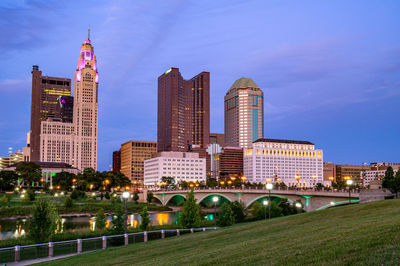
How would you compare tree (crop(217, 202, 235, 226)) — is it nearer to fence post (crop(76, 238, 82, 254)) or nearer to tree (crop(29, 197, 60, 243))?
tree (crop(29, 197, 60, 243))

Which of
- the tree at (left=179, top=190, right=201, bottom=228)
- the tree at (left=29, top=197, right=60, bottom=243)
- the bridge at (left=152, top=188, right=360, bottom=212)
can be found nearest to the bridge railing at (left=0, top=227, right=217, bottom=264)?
the tree at (left=29, top=197, right=60, bottom=243)

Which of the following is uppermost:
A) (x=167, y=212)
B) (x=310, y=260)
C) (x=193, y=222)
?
(x=310, y=260)

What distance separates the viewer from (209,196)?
4889 inches

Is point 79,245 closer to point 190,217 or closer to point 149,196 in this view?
point 190,217

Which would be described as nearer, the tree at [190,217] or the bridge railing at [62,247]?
the bridge railing at [62,247]

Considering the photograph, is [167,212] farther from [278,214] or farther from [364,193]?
[364,193]

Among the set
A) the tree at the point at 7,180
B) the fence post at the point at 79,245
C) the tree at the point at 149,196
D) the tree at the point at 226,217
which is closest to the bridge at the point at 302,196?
the tree at the point at 226,217

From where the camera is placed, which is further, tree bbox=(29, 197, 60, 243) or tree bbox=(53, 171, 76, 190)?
tree bbox=(53, 171, 76, 190)

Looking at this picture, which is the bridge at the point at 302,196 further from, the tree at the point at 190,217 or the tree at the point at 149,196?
the tree at the point at 149,196

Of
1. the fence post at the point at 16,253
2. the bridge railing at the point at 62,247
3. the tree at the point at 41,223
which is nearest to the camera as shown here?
the fence post at the point at 16,253

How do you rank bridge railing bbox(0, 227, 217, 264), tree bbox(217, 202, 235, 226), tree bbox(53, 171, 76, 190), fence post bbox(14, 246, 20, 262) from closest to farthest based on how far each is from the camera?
fence post bbox(14, 246, 20, 262) < bridge railing bbox(0, 227, 217, 264) < tree bbox(217, 202, 235, 226) < tree bbox(53, 171, 76, 190)

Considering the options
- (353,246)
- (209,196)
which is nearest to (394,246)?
(353,246)

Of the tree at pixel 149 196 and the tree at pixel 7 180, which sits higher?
the tree at pixel 7 180

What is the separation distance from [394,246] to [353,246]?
1588 millimetres
